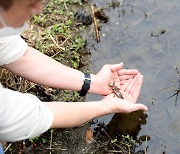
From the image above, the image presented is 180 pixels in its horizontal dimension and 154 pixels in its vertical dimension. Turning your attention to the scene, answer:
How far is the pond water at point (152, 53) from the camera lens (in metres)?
3.55

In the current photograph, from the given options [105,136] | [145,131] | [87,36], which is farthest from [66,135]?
[87,36]

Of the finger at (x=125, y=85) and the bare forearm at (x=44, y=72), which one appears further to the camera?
the finger at (x=125, y=85)

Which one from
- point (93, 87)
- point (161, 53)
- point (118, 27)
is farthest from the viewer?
point (118, 27)

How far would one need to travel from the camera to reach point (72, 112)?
2.88 metres

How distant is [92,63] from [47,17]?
73cm

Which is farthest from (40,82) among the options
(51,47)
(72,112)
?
(51,47)

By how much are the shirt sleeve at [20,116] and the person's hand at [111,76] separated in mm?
865

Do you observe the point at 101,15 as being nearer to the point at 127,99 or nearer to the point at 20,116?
the point at 127,99

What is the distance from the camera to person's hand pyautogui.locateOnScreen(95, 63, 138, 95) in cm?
346

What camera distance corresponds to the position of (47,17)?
4371 mm

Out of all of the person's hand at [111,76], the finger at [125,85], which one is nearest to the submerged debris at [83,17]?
the person's hand at [111,76]

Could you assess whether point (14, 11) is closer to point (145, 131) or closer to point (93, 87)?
point (93, 87)

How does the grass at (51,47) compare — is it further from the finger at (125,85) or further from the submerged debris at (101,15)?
the finger at (125,85)

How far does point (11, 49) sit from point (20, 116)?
649 millimetres
